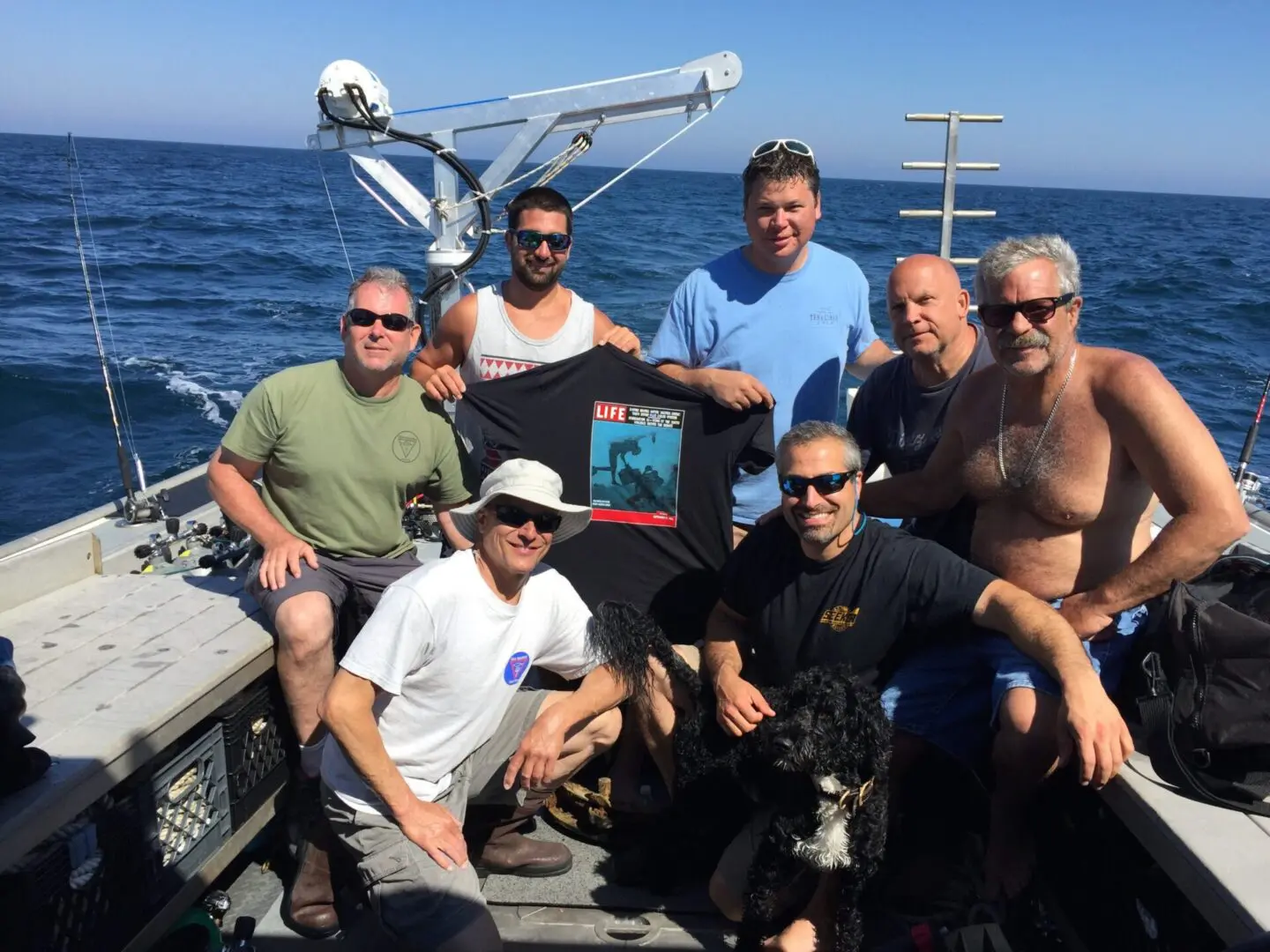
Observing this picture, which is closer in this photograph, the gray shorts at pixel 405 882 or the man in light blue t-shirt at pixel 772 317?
the gray shorts at pixel 405 882

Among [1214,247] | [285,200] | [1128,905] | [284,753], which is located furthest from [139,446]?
[1214,247]

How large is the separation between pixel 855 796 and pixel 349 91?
5125mm

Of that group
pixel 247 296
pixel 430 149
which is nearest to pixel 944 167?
pixel 430 149

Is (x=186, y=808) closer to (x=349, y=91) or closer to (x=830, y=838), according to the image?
(x=830, y=838)

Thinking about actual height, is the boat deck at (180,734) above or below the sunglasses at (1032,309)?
below

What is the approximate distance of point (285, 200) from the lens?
41125 mm

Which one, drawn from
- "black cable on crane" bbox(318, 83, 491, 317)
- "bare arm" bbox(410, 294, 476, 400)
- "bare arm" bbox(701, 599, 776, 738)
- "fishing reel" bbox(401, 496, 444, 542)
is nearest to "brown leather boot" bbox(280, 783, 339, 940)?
"bare arm" bbox(701, 599, 776, 738)

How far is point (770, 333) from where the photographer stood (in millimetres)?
3596

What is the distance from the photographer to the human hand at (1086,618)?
272 cm

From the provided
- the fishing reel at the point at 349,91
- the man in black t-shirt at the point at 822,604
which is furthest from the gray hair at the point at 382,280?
the fishing reel at the point at 349,91

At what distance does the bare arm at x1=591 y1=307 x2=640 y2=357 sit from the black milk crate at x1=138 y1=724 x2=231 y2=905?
1.75 metres

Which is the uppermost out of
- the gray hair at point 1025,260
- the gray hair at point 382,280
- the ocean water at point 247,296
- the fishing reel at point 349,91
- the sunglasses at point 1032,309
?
the fishing reel at point 349,91

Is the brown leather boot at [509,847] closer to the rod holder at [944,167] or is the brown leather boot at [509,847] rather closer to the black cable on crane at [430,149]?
the black cable on crane at [430,149]

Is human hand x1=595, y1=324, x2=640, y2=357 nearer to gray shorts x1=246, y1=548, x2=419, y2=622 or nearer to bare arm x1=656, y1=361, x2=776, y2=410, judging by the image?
bare arm x1=656, y1=361, x2=776, y2=410
